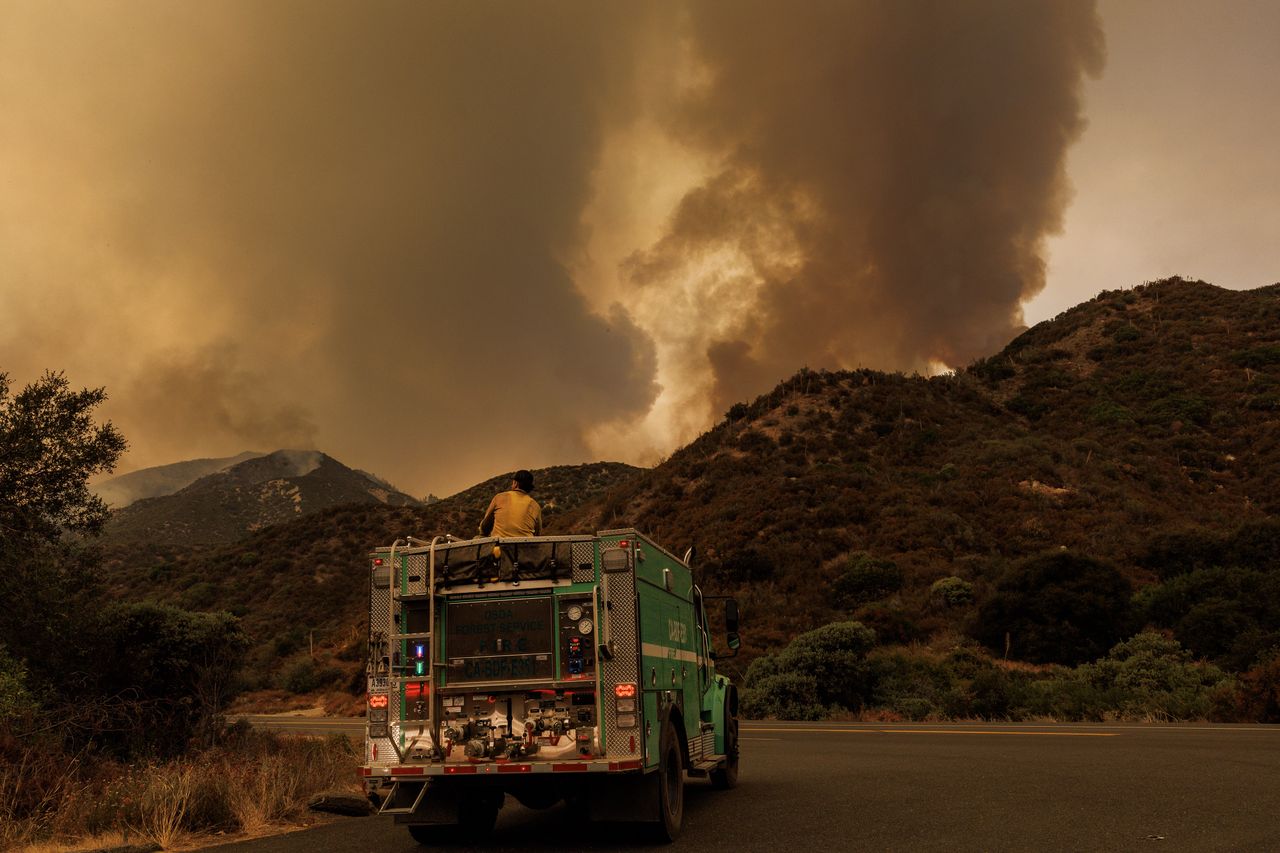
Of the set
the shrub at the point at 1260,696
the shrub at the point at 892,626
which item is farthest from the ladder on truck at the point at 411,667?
the shrub at the point at 892,626

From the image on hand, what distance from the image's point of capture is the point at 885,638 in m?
36.4

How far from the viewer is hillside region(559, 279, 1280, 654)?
44.7 metres

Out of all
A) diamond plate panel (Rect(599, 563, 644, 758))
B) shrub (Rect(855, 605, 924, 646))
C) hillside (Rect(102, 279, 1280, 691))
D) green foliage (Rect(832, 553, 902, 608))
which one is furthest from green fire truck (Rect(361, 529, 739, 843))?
green foliage (Rect(832, 553, 902, 608))

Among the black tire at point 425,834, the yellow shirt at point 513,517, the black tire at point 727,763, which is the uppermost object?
the yellow shirt at point 513,517

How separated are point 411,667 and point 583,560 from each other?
1.87 metres

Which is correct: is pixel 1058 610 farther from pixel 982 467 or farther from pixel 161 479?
pixel 161 479

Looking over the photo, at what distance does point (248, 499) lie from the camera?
365 ft

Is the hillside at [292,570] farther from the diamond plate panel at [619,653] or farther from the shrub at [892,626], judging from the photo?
the diamond plate panel at [619,653]

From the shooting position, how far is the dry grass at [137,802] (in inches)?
351

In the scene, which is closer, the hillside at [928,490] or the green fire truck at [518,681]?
the green fire truck at [518,681]

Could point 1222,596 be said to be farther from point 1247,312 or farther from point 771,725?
point 1247,312

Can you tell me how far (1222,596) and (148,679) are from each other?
104ft

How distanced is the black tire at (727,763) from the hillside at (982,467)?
24718 millimetres

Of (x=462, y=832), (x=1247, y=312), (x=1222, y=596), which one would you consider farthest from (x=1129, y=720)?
(x=1247, y=312)
